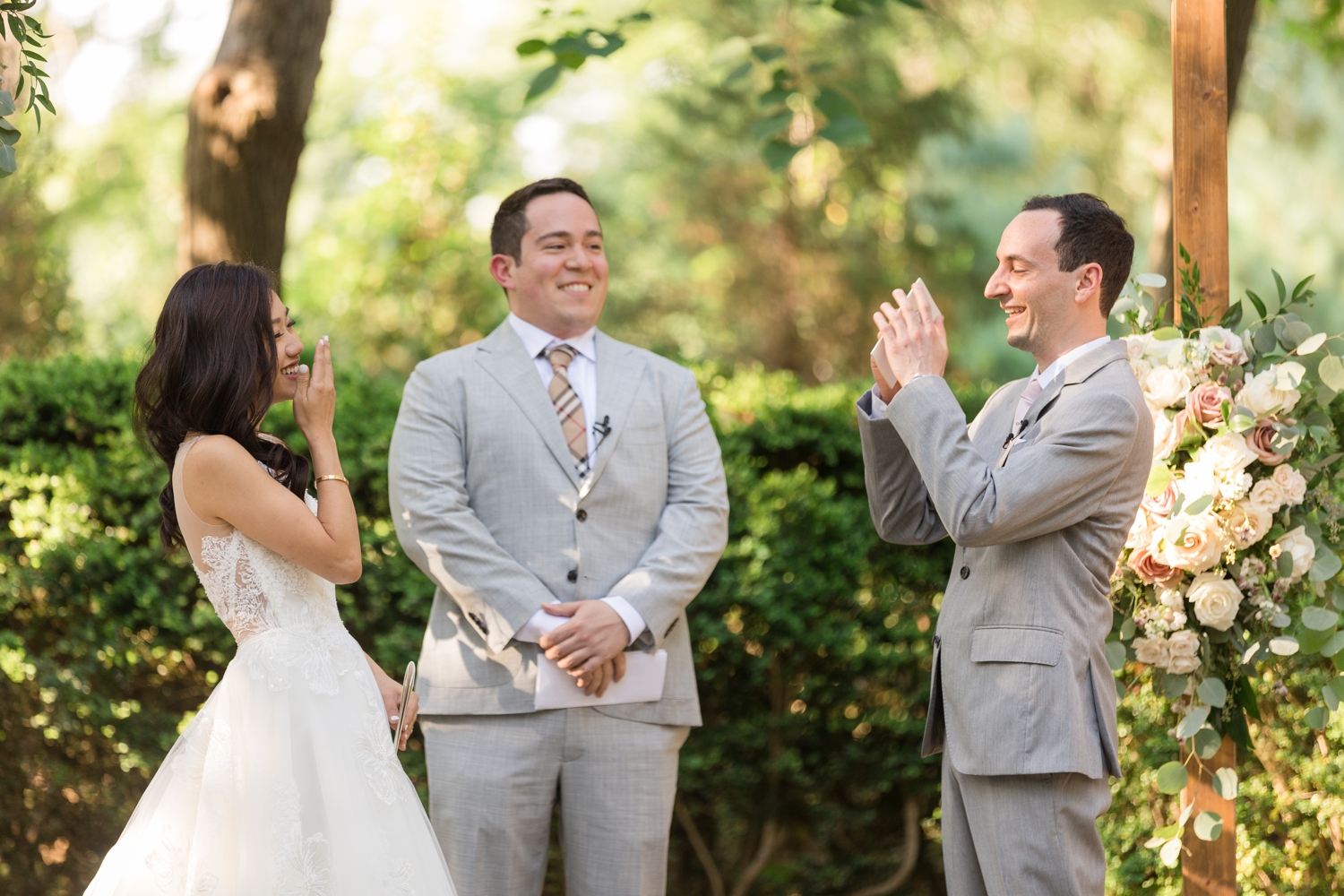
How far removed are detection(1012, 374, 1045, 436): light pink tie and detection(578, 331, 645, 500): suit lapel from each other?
3.57ft

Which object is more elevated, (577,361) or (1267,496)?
(577,361)

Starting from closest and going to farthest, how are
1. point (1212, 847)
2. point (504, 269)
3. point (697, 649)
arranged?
point (1212, 847) → point (504, 269) → point (697, 649)

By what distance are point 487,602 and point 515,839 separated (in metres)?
0.63

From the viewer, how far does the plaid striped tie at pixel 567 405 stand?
3312mm

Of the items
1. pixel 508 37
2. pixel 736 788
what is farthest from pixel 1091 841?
pixel 508 37

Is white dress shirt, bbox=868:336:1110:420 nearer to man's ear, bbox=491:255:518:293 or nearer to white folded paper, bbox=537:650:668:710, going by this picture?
white folded paper, bbox=537:650:668:710

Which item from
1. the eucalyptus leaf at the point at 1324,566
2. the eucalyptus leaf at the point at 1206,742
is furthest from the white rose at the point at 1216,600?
the eucalyptus leaf at the point at 1206,742

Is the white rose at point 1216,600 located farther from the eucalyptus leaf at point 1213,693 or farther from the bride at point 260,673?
the bride at point 260,673

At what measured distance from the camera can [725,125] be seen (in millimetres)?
11688

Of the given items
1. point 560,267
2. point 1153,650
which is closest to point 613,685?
point 560,267

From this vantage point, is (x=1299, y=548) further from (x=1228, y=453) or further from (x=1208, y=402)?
(x=1208, y=402)

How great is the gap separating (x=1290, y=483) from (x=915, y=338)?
1074mm

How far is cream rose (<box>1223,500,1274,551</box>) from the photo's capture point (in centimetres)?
296

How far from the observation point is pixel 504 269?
11.5 feet
